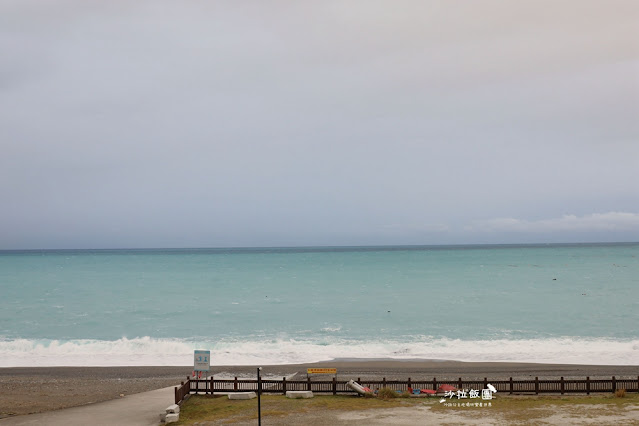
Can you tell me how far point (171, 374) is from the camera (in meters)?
36.4

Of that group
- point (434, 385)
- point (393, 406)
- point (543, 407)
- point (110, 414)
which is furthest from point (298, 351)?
point (543, 407)

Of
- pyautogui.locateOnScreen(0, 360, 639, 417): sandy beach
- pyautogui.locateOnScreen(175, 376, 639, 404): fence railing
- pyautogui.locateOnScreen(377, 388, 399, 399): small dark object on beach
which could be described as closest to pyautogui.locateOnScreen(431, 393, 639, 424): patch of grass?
pyautogui.locateOnScreen(175, 376, 639, 404): fence railing

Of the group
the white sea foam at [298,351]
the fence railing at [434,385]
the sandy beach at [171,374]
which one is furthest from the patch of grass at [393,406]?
the white sea foam at [298,351]

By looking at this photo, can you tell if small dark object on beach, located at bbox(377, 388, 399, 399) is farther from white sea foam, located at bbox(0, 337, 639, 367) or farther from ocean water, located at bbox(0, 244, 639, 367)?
ocean water, located at bbox(0, 244, 639, 367)

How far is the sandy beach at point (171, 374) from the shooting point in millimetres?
30297

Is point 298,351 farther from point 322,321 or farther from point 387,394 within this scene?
point 387,394

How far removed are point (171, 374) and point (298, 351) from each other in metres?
12.2

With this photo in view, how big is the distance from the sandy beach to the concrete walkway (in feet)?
11.6

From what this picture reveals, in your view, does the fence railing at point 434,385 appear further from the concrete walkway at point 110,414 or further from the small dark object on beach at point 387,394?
the concrete walkway at point 110,414

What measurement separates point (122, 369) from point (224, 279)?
79155mm

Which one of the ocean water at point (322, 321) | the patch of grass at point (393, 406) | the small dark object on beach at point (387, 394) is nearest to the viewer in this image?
the patch of grass at point (393, 406)

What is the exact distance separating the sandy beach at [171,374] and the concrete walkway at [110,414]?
11.6 feet

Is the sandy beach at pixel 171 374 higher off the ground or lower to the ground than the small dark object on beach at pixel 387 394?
lower

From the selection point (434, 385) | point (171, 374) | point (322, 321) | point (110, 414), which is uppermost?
point (434, 385)
